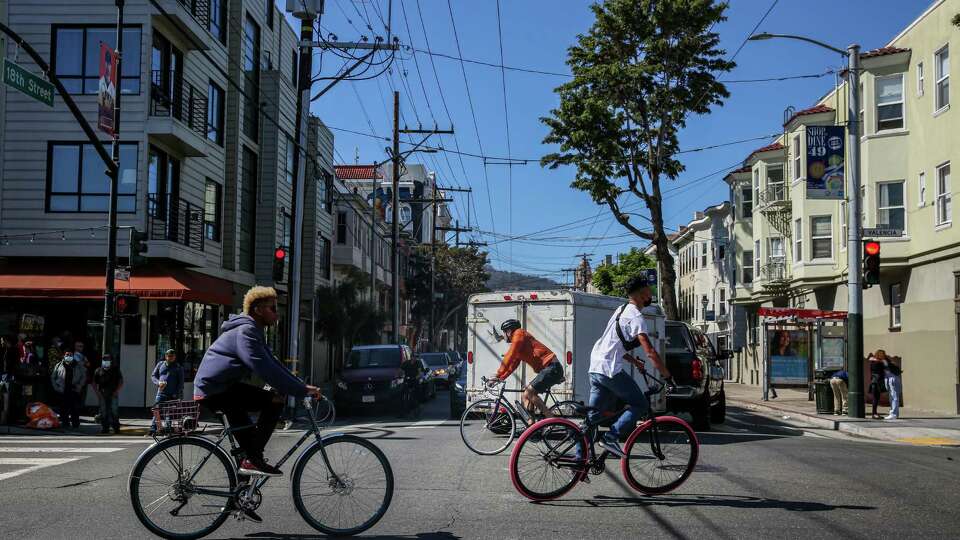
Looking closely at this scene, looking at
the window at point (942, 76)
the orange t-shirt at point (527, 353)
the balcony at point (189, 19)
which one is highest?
the balcony at point (189, 19)

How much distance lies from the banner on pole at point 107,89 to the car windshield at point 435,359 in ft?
69.1

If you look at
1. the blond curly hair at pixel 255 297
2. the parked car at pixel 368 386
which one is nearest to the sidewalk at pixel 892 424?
the parked car at pixel 368 386

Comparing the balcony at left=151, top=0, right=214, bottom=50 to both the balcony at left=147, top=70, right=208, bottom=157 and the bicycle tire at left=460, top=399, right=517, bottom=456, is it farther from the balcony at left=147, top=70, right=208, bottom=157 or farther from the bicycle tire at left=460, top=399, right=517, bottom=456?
the bicycle tire at left=460, top=399, right=517, bottom=456

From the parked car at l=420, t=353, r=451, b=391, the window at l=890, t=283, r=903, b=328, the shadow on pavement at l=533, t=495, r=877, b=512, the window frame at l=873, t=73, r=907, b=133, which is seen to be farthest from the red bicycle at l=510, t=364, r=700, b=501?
the parked car at l=420, t=353, r=451, b=391

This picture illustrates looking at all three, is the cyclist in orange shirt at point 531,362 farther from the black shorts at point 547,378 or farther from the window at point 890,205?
the window at point 890,205

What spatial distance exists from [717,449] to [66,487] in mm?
8402

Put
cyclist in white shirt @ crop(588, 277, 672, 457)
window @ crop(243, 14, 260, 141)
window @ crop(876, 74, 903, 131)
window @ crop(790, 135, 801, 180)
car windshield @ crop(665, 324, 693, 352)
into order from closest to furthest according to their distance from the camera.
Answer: cyclist in white shirt @ crop(588, 277, 672, 457) → car windshield @ crop(665, 324, 693, 352) → window @ crop(876, 74, 903, 131) → window @ crop(243, 14, 260, 141) → window @ crop(790, 135, 801, 180)

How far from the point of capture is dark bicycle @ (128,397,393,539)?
674cm

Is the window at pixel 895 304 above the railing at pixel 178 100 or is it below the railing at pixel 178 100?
below

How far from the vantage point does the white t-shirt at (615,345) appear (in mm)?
8578

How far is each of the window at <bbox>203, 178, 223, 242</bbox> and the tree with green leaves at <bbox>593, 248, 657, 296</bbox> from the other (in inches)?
2253

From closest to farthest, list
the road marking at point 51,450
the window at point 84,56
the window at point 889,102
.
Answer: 1. the road marking at point 51,450
2. the window at point 84,56
3. the window at point 889,102

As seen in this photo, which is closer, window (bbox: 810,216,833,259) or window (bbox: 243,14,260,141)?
window (bbox: 243,14,260,141)

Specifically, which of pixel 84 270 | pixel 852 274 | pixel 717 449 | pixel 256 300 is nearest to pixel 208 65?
pixel 84 270
